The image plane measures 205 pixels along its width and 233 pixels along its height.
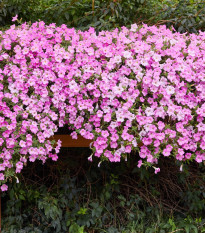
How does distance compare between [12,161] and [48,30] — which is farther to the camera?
[48,30]

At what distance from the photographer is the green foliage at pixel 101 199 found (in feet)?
8.34

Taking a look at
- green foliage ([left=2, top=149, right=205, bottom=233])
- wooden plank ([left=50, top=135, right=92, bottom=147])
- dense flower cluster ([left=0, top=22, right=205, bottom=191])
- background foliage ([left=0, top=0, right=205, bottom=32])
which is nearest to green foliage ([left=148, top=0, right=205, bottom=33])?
background foliage ([left=0, top=0, right=205, bottom=32])

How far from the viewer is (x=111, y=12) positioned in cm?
298

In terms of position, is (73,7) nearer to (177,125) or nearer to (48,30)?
(48,30)

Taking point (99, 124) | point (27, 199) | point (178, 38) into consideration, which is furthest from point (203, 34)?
point (27, 199)

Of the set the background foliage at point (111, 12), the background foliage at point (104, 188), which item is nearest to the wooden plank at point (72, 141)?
the background foliage at point (104, 188)

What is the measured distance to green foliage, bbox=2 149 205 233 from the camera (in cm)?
254

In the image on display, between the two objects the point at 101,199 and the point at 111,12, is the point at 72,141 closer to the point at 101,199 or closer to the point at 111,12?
the point at 101,199

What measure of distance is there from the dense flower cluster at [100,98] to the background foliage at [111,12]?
2.50 feet

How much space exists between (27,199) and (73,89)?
1112mm

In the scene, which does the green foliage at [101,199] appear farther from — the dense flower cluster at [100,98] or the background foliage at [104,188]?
the dense flower cluster at [100,98]

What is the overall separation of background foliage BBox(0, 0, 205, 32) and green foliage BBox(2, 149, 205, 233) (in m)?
1.17

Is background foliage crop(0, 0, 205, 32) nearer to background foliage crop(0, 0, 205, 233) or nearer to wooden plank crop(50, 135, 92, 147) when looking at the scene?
background foliage crop(0, 0, 205, 233)

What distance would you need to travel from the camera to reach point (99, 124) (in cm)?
213
